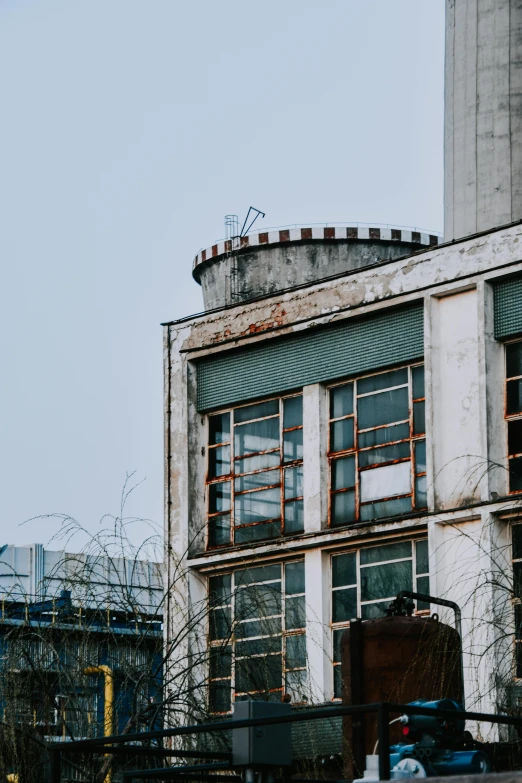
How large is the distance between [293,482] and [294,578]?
1648 millimetres

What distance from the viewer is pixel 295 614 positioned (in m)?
24.8

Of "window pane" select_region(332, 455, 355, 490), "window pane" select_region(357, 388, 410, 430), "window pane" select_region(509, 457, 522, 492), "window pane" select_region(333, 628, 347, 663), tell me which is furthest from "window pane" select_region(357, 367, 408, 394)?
"window pane" select_region(333, 628, 347, 663)

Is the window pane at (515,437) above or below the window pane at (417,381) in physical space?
below

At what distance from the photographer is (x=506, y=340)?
22906 mm

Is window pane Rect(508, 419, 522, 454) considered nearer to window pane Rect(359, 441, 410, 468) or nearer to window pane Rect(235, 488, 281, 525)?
window pane Rect(359, 441, 410, 468)

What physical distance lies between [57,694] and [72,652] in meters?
0.56

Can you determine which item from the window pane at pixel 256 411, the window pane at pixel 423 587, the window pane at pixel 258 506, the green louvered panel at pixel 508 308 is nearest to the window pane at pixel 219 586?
the window pane at pixel 258 506

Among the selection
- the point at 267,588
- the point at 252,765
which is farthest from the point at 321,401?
the point at 252,765

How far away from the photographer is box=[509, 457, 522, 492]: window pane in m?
22.5

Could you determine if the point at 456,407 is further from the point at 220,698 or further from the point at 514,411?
the point at 220,698

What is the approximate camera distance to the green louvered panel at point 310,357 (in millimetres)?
24203

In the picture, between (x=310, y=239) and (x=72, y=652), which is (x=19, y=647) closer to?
(x=72, y=652)

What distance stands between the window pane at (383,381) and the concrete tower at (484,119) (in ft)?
20.8

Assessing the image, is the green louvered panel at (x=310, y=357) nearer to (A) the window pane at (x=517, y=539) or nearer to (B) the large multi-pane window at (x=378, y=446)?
(B) the large multi-pane window at (x=378, y=446)
